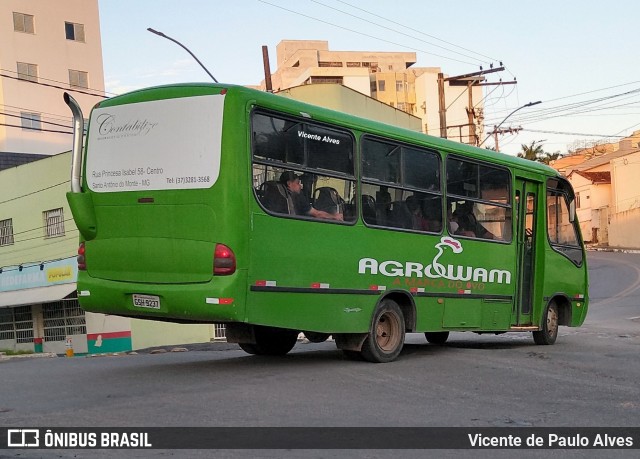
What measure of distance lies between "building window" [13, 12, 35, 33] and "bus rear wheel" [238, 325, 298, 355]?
46.3 meters

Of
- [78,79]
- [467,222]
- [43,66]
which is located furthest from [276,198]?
[78,79]

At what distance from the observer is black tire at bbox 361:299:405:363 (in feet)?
37.7

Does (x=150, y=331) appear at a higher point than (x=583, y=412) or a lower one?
lower

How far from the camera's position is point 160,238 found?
9734mm

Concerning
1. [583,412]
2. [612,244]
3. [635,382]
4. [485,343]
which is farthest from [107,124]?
[612,244]

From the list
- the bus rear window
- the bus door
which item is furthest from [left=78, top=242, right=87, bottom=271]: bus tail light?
the bus door

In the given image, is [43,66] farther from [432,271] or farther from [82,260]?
[82,260]

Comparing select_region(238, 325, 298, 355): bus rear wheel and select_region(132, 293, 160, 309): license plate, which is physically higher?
select_region(132, 293, 160, 309): license plate

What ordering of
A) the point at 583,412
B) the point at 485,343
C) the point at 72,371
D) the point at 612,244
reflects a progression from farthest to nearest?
1. the point at 612,244
2. the point at 485,343
3. the point at 72,371
4. the point at 583,412

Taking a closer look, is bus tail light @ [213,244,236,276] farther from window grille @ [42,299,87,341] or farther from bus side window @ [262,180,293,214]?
window grille @ [42,299,87,341]

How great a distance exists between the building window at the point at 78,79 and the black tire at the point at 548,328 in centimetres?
4638

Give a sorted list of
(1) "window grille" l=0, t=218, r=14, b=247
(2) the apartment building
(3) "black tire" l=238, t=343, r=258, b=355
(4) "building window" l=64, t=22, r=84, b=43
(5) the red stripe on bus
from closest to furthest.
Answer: (3) "black tire" l=238, t=343, r=258, b=355 < (5) the red stripe on bus < (1) "window grille" l=0, t=218, r=14, b=247 < (2) the apartment building < (4) "building window" l=64, t=22, r=84, b=43

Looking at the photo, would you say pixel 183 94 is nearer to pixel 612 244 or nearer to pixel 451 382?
pixel 451 382

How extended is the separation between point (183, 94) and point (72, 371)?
4.11 m
